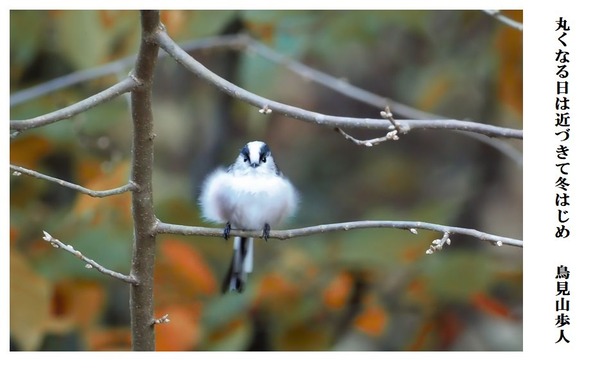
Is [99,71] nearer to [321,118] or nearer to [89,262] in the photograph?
[89,262]

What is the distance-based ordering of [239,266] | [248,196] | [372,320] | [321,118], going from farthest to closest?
[372,320]
[239,266]
[248,196]
[321,118]

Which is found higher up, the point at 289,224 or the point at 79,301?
the point at 289,224

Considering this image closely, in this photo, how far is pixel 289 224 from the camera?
7.32ft

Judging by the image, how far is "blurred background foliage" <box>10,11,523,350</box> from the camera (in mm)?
2217

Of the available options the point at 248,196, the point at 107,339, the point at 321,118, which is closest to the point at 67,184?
the point at 321,118

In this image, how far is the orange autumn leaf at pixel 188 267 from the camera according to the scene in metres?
2.31

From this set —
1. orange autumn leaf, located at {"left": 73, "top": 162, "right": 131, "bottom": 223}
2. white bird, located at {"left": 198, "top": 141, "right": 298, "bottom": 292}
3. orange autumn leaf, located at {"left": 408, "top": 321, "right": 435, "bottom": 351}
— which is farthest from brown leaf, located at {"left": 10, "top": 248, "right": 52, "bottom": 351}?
orange autumn leaf, located at {"left": 408, "top": 321, "right": 435, "bottom": 351}

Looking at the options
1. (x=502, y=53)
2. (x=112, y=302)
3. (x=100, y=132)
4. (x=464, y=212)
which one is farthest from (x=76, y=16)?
(x=464, y=212)

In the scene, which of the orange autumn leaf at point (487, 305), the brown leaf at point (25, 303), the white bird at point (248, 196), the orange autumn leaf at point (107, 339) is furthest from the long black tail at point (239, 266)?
the orange autumn leaf at point (487, 305)

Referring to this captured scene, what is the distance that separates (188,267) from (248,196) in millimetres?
661

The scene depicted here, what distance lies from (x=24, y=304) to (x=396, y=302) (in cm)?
125

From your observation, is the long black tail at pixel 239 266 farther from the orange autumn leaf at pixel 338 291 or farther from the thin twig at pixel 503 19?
the thin twig at pixel 503 19

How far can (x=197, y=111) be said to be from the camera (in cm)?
290

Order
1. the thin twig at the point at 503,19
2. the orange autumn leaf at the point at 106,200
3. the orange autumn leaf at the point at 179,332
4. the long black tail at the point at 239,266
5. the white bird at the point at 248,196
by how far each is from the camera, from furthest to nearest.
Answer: the orange autumn leaf at the point at 179,332
the orange autumn leaf at the point at 106,200
the long black tail at the point at 239,266
the white bird at the point at 248,196
the thin twig at the point at 503,19
